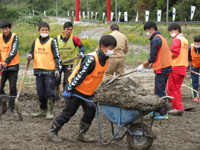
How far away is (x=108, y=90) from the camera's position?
3.80m

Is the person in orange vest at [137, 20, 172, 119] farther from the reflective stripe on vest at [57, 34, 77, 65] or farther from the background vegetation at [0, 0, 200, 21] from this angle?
the background vegetation at [0, 0, 200, 21]

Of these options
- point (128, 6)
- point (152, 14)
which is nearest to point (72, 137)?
point (152, 14)

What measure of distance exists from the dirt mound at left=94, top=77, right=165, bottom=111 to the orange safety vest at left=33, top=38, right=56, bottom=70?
1.65m

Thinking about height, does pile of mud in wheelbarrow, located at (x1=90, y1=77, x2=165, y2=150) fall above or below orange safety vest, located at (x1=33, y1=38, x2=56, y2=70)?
below

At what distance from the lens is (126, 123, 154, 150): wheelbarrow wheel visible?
11.8 feet

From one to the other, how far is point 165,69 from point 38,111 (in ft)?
9.41

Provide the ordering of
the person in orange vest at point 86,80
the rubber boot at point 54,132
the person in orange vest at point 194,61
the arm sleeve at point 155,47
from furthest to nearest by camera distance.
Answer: the person in orange vest at point 194,61 → the arm sleeve at point 155,47 → the rubber boot at point 54,132 → the person in orange vest at point 86,80

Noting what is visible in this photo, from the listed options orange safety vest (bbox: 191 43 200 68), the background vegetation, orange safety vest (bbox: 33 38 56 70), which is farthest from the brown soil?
the background vegetation

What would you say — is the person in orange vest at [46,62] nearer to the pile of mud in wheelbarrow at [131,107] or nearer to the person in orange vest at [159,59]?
the pile of mud in wheelbarrow at [131,107]

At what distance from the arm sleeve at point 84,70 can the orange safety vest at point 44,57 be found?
1534 millimetres

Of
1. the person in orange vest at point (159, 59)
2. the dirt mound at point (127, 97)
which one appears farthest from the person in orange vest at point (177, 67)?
the dirt mound at point (127, 97)

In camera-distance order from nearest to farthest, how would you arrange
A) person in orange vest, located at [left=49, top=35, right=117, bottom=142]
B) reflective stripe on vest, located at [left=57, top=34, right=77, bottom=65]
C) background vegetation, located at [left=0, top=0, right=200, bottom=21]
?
person in orange vest, located at [left=49, top=35, right=117, bottom=142] → reflective stripe on vest, located at [left=57, top=34, right=77, bottom=65] → background vegetation, located at [left=0, top=0, right=200, bottom=21]

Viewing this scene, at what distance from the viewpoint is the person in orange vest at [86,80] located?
372cm

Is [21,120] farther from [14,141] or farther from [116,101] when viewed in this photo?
[116,101]
